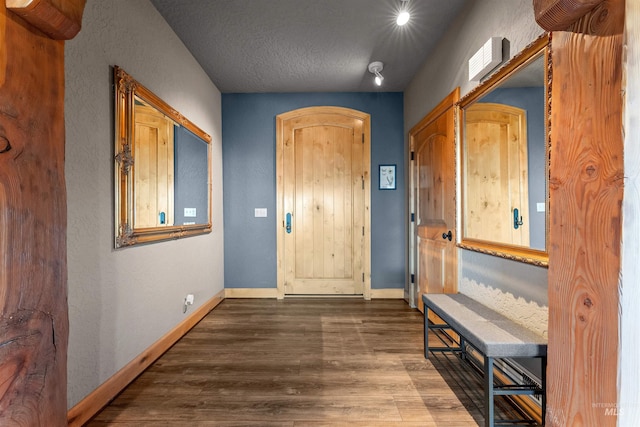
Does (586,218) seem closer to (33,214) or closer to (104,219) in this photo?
(33,214)

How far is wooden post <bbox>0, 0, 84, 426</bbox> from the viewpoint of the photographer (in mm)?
791

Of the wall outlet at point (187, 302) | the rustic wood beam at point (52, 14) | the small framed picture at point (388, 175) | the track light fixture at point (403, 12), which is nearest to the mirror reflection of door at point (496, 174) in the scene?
the track light fixture at point (403, 12)

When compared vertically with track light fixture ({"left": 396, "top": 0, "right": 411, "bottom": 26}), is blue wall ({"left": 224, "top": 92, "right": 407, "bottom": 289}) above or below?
below

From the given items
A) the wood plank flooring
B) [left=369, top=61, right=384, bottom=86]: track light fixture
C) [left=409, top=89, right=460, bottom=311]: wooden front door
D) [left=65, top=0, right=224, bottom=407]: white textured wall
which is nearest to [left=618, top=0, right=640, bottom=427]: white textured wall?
the wood plank flooring

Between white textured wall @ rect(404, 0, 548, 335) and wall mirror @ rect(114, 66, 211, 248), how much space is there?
2346 millimetres

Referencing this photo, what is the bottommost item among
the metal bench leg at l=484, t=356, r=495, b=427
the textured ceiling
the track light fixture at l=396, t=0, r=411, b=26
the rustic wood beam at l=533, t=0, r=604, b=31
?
the metal bench leg at l=484, t=356, r=495, b=427

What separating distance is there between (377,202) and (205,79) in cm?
252

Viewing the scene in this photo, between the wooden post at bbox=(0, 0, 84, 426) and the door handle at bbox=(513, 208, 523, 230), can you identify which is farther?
the door handle at bbox=(513, 208, 523, 230)

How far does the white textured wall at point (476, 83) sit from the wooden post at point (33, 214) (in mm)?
2011

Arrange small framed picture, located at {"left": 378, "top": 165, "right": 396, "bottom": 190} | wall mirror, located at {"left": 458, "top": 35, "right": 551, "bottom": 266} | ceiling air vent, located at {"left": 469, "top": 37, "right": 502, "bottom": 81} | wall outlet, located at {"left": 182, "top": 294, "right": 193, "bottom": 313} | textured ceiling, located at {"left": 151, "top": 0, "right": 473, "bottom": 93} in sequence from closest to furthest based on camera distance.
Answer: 1. wall mirror, located at {"left": 458, "top": 35, "right": 551, "bottom": 266}
2. ceiling air vent, located at {"left": 469, "top": 37, "right": 502, "bottom": 81}
3. textured ceiling, located at {"left": 151, "top": 0, "right": 473, "bottom": 93}
4. wall outlet, located at {"left": 182, "top": 294, "right": 193, "bottom": 313}
5. small framed picture, located at {"left": 378, "top": 165, "right": 396, "bottom": 190}

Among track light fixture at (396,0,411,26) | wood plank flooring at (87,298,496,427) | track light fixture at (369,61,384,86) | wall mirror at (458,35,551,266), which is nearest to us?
wall mirror at (458,35,551,266)

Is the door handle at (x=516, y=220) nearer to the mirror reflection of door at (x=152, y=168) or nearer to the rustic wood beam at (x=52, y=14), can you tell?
the rustic wood beam at (x=52, y=14)

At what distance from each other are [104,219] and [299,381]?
1.56 metres

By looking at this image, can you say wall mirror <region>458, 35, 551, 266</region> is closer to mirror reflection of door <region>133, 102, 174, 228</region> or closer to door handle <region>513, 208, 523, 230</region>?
door handle <region>513, 208, 523, 230</region>
